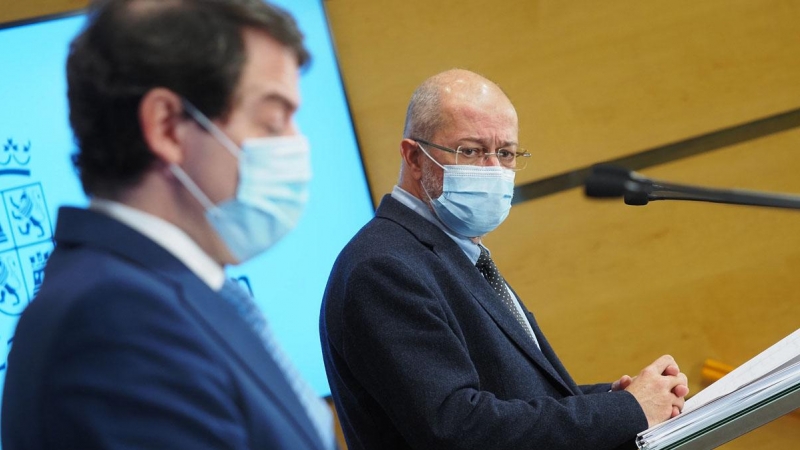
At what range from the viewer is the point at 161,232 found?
0.92m

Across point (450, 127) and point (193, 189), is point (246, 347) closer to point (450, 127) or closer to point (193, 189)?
point (193, 189)

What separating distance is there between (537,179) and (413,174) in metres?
1.17

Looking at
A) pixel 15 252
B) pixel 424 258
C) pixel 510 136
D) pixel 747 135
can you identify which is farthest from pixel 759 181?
pixel 15 252

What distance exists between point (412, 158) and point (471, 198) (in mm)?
171

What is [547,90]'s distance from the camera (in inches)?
121

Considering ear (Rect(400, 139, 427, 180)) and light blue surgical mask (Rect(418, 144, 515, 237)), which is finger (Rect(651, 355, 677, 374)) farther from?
ear (Rect(400, 139, 427, 180))

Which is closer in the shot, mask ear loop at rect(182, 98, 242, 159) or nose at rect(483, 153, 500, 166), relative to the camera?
mask ear loop at rect(182, 98, 242, 159)

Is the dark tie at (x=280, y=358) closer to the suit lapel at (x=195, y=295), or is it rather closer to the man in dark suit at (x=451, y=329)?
the suit lapel at (x=195, y=295)

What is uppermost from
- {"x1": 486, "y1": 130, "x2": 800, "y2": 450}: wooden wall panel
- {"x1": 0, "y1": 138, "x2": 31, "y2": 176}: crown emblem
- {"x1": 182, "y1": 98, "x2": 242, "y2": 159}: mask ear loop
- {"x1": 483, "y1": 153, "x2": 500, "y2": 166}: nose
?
{"x1": 0, "y1": 138, "x2": 31, "y2": 176}: crown emblem

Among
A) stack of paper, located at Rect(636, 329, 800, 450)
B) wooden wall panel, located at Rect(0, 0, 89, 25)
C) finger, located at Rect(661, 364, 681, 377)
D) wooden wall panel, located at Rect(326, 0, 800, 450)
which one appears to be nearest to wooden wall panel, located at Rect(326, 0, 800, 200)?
wooden wall panel, located at Rect(326, 0, 800, 450)

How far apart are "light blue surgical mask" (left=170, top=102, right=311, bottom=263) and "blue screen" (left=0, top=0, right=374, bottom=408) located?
4.62 feet

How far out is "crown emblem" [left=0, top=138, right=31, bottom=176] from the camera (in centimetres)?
245

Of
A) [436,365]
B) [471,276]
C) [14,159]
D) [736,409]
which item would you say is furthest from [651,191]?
[14,159]

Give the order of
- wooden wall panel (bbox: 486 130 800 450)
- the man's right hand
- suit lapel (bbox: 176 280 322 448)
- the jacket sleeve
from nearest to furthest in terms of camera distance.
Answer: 1. the jacket sleeve
2. suit lapel (bbox: 176 280 322 448)
3. the man's right hand
4. wooden wall panel (bbox: 486 130 800 450)
